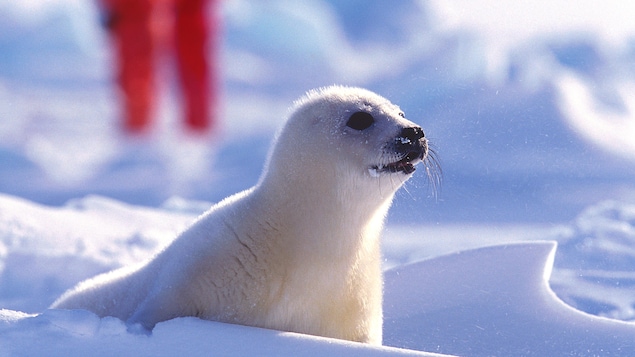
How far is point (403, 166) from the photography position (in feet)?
10.2

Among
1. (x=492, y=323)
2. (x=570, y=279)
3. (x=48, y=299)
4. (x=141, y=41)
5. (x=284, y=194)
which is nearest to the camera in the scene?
(x=284, y=194)

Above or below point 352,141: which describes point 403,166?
below

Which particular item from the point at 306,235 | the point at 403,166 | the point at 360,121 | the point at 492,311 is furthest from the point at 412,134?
the point at 492,311

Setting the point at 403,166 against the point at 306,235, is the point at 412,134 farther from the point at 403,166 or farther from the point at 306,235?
the point at 306,235

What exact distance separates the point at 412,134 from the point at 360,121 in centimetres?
24

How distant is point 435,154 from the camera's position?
3445mm

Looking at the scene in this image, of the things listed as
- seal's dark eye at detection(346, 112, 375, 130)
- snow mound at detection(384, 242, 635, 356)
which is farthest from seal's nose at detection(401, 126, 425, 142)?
snow mound at detection(384, 242, 635, 356)

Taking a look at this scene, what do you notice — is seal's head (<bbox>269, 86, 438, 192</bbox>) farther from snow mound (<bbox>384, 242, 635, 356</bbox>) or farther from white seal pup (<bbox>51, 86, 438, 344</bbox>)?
snow mound (<bbox>384, 242, 635, 356</bbox>)

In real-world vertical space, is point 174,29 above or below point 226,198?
above

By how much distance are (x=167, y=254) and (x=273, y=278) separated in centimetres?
57

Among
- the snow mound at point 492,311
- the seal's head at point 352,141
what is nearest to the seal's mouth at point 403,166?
the seal's head at point 352,141

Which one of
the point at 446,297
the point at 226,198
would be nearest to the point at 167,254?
the point at 226,198

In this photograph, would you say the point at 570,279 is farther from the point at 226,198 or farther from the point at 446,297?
the point at 226,198

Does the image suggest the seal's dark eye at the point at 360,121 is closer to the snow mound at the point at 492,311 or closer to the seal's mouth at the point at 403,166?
the seal's mouth at the point at 403,166
